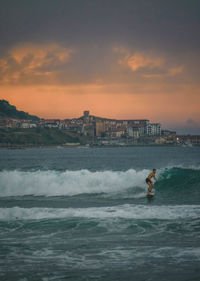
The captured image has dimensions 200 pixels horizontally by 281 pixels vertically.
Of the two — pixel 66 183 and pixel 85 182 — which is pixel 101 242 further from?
pixel 85 182

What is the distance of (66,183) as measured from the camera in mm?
26859

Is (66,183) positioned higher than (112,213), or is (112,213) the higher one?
(112,213)

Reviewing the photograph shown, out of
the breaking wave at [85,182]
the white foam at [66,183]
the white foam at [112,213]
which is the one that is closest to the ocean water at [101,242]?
the white foam at [112,213]

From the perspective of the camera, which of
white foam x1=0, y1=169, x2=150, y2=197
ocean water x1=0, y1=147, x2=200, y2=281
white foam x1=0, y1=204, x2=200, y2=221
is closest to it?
ocean water x1=0, y1=147, x2=200, y2=281

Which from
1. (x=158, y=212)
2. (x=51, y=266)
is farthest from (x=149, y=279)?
(x=158, y=212)

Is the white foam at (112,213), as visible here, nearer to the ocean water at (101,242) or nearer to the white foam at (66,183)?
the ocean water at (101,242)

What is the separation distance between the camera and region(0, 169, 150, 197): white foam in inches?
1008

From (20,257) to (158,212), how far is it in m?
7.06

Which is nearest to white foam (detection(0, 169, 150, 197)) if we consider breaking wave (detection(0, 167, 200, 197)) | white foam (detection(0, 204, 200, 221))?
breaking wave (detection(0, 167, 200, 197))

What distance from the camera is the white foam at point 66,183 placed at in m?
25.6

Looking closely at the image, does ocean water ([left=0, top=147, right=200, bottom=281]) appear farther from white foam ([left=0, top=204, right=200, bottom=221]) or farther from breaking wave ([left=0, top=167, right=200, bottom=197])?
breaking wave ([left=0, top=167, right=200, bottom=197])

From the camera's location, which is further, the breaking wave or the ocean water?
the breaking wave

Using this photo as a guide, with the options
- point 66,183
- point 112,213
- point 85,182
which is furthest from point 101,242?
point 85,182

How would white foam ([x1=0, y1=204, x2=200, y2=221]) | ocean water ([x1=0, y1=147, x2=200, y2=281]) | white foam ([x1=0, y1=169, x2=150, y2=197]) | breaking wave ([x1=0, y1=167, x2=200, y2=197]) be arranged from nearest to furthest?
1. ocean water ([x1=0, y1=147, x2=200, y2=281])
2. white foam ([x1=0, y1=204, x2=200, y2=221])
3. breaking wave ([x1=0, y1=167, x2=200, y2=197])
4. white foam ([x1=0, y1=169, x2=150, y2=197])
